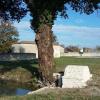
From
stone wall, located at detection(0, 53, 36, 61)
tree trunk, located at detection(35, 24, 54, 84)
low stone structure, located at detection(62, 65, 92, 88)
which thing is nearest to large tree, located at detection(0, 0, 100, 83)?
tree trunk, located at detection(35, 24, 54, 84)

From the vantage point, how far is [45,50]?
26969mm

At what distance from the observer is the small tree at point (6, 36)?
299 ft

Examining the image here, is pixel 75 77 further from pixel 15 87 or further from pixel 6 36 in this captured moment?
pixel 6 36

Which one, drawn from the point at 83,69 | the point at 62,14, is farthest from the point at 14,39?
the point at 83,69

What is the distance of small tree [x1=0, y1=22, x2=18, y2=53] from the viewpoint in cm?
9125

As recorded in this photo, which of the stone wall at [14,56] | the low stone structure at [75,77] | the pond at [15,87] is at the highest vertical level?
the low stone structure at [75,77]

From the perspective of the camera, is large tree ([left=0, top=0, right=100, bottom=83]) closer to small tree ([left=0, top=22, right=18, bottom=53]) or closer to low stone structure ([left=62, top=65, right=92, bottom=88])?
low stone structure ([left=62, top=65, right=92, bottom=88])

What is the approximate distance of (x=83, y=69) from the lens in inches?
889

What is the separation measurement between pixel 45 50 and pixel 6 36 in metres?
67.8

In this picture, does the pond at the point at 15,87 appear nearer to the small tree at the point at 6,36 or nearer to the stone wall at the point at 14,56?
the stone wall at the point at 14,56

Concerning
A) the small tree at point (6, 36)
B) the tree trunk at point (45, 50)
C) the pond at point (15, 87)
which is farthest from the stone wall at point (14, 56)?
the tree trunk at point (45, 50)

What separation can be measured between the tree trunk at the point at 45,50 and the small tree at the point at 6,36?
62973mm

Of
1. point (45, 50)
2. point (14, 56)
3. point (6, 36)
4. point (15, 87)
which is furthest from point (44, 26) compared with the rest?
point (6, 36)

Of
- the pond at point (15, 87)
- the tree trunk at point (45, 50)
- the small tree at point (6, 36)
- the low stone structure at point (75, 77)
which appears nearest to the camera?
the low stone structure at point (75, 77)
